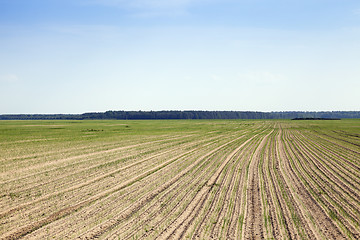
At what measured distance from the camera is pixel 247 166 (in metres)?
15.9

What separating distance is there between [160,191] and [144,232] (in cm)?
382

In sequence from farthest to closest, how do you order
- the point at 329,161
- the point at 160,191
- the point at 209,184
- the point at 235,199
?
1. the point at 329,161
2. the point at 209,184
3. the point at 160,191
4. the point at 235,199

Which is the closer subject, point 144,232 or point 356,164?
point 144,232

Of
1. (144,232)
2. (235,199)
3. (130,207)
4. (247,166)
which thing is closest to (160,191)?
(130,207)

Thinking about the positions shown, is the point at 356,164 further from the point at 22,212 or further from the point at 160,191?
the point at 22,212

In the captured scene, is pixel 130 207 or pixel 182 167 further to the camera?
pixel 182 167

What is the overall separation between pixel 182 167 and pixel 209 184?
13.6 ft

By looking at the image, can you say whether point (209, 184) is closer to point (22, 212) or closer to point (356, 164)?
point (22, 212)

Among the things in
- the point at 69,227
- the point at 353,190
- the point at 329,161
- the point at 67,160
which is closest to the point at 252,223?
the point at 69,227

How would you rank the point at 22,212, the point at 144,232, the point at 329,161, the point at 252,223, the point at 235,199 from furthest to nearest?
the point at 329,161
the point at 235,199
the point at 22,212
the point at 252,223
the point at 144,232

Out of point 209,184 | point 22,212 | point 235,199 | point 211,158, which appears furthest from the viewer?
point 211,158

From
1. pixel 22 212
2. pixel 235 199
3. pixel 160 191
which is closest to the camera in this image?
pixel 22 212

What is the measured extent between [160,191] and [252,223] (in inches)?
174

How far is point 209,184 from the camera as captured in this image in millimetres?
11914
